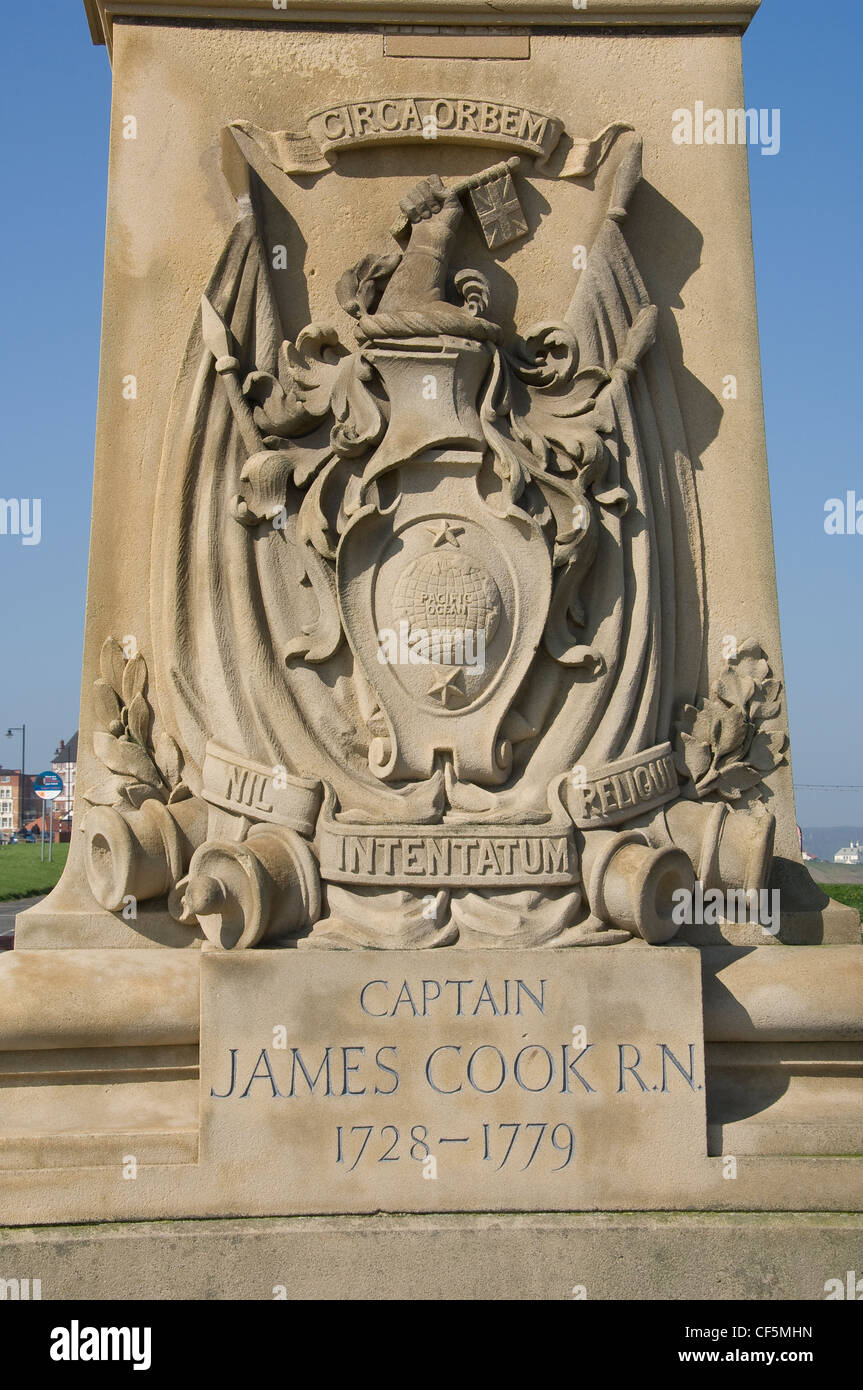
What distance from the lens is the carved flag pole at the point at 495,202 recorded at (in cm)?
584

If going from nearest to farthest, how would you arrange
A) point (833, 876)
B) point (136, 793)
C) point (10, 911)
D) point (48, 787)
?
point (136, 793) < point (10, 911) < point (48, 787) < point (833, 876)

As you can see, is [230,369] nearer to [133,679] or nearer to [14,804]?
[133,679]

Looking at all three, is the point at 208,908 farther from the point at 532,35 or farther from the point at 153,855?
the point at 532,35

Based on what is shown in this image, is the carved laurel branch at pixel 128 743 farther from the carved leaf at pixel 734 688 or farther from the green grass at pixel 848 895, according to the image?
the green grass at pixel 848 895

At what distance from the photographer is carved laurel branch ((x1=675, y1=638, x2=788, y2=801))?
5711mm

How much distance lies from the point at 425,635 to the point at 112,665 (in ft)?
4.43

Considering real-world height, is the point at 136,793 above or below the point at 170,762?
below

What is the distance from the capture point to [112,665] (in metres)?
5.62

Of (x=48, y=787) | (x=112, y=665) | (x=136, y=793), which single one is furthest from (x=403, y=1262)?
(x=48, y=787)

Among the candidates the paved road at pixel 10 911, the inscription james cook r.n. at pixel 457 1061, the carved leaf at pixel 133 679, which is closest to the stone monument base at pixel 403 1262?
the inscription james cook r.n. at pixel 457 1061

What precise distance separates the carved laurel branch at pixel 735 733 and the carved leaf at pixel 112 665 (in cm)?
242

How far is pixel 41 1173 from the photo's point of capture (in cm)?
491
